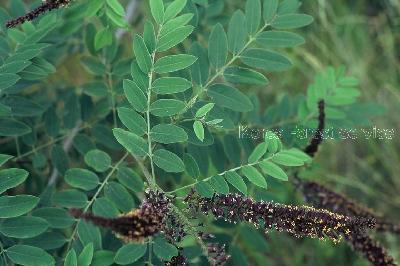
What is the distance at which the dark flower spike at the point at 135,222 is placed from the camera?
3.91 ft

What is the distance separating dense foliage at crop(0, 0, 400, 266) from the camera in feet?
4.94

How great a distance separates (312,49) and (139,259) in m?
2.33

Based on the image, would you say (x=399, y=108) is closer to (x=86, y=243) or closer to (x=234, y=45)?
(x=234, y=45)

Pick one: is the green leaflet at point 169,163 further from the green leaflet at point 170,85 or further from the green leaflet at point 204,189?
the green leaflet at point 170,85

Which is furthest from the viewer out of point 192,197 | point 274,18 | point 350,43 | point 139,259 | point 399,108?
point 350,43

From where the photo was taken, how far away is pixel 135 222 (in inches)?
48.7

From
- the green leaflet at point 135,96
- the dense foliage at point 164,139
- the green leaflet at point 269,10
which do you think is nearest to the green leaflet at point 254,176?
the dense foliage at point 164,139

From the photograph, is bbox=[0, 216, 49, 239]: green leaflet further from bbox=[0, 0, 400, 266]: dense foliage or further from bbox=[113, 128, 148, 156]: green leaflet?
bbox=[113, 128, 148, 156]: green leaflet

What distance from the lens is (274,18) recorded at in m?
1.98

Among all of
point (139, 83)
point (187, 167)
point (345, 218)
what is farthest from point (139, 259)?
point (345, 218)

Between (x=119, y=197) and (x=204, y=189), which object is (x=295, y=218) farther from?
(x=119, y=197)

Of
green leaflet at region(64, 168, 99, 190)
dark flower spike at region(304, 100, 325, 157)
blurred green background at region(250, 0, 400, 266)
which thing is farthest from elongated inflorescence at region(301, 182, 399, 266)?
blurred green background at region(250, 0, 400, 266)

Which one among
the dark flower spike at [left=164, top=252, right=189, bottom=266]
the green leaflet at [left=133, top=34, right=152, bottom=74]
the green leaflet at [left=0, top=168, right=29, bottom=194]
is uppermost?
the green leaflet at [left=133, top=34, right=152, bottom=74]

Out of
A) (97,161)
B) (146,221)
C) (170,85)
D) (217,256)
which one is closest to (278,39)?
(170,85)
